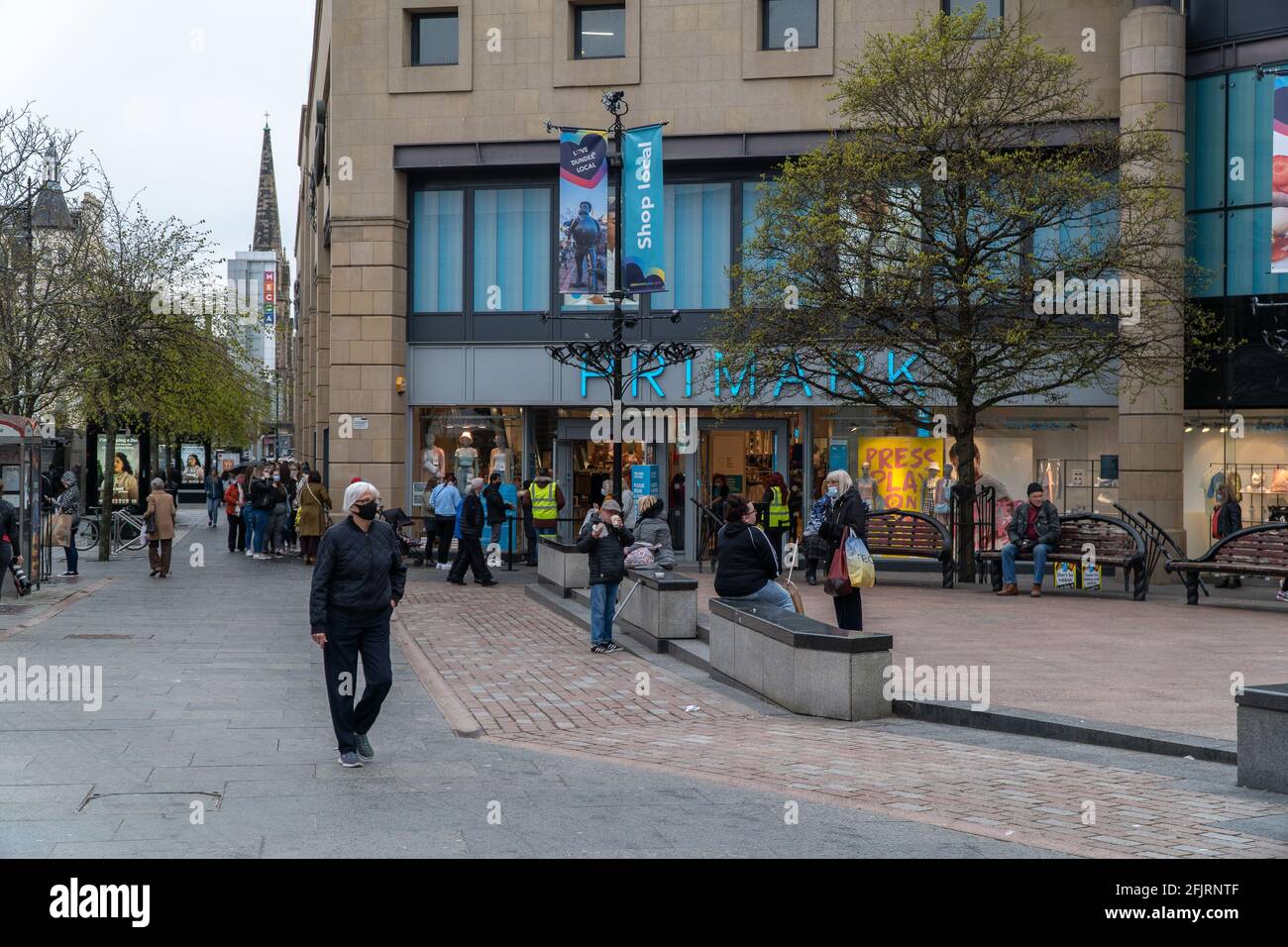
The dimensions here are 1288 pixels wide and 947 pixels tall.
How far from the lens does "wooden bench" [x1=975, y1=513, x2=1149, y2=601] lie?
1958 cm

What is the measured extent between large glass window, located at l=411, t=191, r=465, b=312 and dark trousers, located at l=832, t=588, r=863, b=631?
17.0 m

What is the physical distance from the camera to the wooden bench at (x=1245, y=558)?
18141 millimetres

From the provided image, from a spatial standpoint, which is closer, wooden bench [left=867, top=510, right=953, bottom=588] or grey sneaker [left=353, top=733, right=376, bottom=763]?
grey sneaker [left=353, top=733, right=376, bottom=763]

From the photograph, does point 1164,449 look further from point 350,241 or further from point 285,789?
point 285,789

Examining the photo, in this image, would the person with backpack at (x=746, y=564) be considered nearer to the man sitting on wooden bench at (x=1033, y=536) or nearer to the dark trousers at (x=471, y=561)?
the man sitting on wooden bench at (x=1033, y=536)

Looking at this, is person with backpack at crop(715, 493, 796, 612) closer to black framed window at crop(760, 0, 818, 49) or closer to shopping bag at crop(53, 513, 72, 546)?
shopping bag at crop(53, 513, 72, 546)

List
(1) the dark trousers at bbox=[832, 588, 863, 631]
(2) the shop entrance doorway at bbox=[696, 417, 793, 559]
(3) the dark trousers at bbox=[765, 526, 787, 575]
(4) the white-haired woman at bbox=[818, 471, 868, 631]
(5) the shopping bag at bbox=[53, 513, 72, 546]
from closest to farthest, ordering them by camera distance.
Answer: (4) the white-haired woman at bbox=[818, 471, 868, 631] < (1) the dark trousers at bbox=[832, 588, 863, 631] < (5) the shopping bag at bbox=[53, 513, 72, 546] < (3) the dark trousers at bbox=[765, 526, 787, 575] < (2) the shop entrance doorway at bbox=[696, 417, 793, 559]

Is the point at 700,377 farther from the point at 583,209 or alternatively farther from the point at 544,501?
the point at 583,209

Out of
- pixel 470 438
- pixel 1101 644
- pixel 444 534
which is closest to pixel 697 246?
pixel 470 438

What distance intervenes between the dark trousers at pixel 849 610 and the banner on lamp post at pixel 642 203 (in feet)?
33.4

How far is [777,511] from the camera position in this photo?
25.4m

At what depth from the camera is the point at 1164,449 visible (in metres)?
24.1

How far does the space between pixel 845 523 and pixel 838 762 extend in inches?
162

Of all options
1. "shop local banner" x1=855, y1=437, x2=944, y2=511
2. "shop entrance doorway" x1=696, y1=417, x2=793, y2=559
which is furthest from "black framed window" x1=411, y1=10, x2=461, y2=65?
"shop local banner" x1=855, y1=437, x2=944, y2=511
